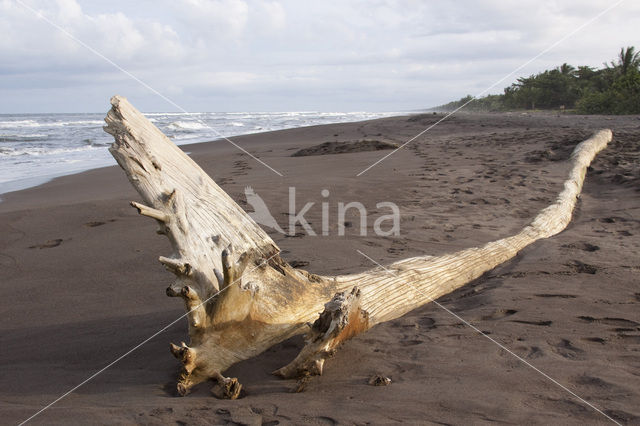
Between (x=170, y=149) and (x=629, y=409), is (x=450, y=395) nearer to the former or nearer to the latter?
(x=629, y=409)

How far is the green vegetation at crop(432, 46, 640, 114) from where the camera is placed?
85.1 feet

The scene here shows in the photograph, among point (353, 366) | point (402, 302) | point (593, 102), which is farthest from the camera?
point (593, 102)

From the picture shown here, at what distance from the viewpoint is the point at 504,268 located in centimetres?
407

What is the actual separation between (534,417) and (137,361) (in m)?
1.98

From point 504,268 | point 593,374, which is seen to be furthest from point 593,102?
point 593,374

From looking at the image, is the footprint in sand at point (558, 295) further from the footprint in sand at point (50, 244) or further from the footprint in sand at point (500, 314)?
the footprint in sand at point (50, 244)

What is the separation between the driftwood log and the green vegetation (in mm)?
28153

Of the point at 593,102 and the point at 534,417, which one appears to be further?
the point at 593,102

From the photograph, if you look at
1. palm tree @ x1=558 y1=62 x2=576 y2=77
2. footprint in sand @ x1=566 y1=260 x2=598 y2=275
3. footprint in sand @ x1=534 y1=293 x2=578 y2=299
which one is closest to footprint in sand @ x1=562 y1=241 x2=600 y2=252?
footprint in sand @ x1=566 y1=260 x2=598 y2=275

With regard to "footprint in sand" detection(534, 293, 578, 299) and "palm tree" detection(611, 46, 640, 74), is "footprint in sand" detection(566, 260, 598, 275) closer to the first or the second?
"footprint in sand" detection(534, 293, 578, 299)

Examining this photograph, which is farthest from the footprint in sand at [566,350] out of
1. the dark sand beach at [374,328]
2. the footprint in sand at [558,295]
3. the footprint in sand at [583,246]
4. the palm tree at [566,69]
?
the palm tree at [566,69]

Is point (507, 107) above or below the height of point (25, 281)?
above

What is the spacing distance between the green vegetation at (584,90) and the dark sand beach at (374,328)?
2299cm

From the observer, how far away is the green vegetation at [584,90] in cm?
2595
